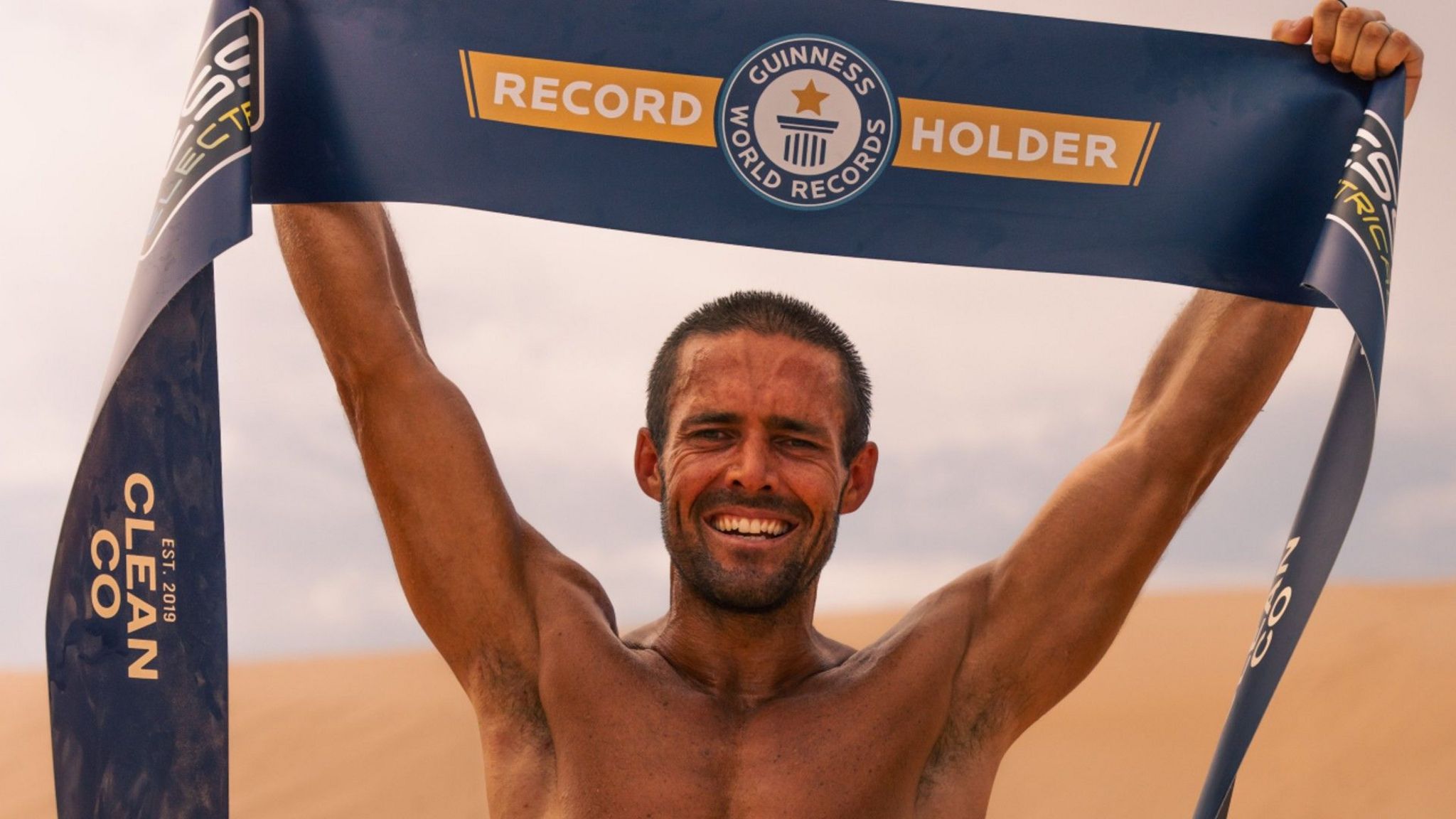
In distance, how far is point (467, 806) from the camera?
12.6 metres

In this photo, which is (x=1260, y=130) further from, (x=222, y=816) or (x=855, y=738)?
(x=222, y=816)

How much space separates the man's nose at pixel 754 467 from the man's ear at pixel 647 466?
29 centimetres

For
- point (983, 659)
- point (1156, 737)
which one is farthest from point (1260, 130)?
point (1156, 737)

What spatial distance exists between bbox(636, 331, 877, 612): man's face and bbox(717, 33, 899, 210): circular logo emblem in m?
0.45

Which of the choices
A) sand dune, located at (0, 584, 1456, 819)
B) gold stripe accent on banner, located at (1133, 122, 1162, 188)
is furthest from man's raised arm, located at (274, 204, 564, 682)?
sand dune, located at (0, 584, 1456, 819)

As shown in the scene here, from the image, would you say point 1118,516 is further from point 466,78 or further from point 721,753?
point 466,78

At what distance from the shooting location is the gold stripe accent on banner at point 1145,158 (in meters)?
3.97

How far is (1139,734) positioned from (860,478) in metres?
9.99

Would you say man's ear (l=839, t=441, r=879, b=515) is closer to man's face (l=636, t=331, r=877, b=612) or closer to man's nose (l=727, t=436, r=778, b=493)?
man's face (l=636, t=331, r=877, b=612)

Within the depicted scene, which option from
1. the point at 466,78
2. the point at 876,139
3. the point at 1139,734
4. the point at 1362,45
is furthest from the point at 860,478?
the point at 1139,734

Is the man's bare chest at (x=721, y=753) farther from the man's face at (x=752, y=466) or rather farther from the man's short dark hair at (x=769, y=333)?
the man's short dark hair at (x=769, y=333)

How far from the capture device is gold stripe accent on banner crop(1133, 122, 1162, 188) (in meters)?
3.97

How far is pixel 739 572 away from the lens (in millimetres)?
3648

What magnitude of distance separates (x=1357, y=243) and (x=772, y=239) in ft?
4.47
